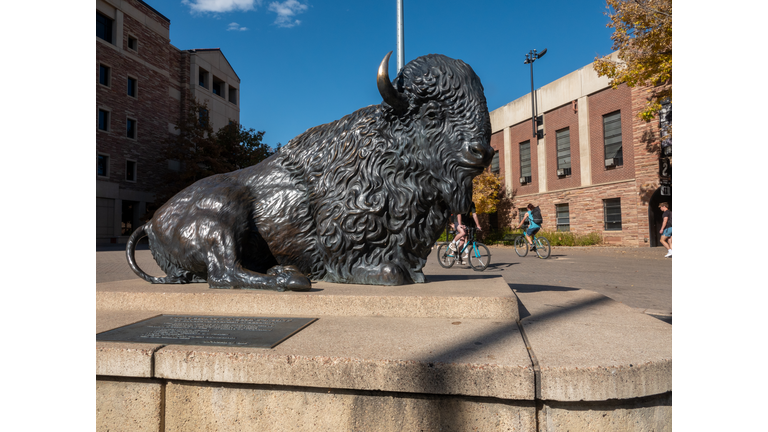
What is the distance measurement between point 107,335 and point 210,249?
3.20 feet

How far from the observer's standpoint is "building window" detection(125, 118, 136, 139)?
2483cm

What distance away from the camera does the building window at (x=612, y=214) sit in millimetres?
20906

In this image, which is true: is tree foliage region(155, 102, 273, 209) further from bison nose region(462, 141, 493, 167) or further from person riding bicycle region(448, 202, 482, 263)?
bison nose region(462, 141, 493, 167)

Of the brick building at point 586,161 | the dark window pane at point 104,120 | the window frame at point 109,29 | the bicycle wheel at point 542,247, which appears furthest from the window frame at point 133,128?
the bicycle wheel at point 542,247

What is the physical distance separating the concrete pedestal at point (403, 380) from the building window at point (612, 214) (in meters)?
21.0

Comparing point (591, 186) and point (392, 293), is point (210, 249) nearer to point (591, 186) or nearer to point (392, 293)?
point (392, 293)

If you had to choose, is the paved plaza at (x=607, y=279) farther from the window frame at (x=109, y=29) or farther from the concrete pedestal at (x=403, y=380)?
the window frame at (x=109, y=29)

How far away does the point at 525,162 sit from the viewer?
27.0 m

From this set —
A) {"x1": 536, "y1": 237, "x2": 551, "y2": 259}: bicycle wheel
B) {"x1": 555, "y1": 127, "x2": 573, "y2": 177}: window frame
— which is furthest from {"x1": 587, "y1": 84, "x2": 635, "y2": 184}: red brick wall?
{"x1": 536, "y1": 237, "x2": 551, "y2": 259}: bicycle wheel

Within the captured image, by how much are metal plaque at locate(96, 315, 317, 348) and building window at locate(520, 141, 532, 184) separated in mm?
26108

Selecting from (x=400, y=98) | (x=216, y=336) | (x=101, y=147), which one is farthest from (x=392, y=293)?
(x=101, y=147)

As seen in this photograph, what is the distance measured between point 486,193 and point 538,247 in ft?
35.9

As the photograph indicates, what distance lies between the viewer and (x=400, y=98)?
305 centimetres

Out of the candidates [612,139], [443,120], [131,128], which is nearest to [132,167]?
[131,128]
